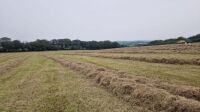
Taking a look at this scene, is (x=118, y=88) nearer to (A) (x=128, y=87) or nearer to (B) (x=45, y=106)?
(A) (x=128, y=87)

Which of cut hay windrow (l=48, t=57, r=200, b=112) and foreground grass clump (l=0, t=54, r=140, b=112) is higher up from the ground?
cut hay windrow (l=48, t=57, r=200, b=112)

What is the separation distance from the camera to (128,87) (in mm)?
14898

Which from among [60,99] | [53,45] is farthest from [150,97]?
[53,45]

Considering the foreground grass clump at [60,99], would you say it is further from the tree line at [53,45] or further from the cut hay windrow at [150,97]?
the tree line at [53,45]

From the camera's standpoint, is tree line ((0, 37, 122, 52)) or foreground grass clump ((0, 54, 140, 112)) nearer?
foreground grass clump ((0, 54, 140, 112))

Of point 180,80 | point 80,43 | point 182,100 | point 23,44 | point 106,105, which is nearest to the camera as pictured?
point 182,100

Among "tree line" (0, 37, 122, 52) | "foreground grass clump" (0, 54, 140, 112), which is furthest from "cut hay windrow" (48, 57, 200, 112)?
"tree line" (0, 37, 122, 52)

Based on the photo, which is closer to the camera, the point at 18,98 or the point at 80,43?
the point at 18,98

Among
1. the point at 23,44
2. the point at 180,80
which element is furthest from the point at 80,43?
the point at 180,80

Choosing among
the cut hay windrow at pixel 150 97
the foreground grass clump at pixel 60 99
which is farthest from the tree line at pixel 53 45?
the cut hay windrow at pixel 150 97

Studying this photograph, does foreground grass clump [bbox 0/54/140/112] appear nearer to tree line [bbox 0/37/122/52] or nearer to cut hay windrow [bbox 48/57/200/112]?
cut hay windrow [bbox 48/57/200/112]

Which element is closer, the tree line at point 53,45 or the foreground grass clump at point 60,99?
the foreground grass clump at point 60,99

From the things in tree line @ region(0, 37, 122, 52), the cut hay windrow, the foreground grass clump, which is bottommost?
tree line @ region(0, 37, 122, 52)

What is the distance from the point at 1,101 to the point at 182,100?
8944 millimetres
